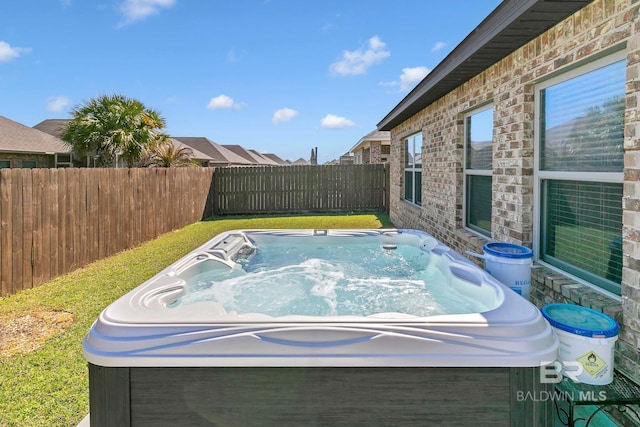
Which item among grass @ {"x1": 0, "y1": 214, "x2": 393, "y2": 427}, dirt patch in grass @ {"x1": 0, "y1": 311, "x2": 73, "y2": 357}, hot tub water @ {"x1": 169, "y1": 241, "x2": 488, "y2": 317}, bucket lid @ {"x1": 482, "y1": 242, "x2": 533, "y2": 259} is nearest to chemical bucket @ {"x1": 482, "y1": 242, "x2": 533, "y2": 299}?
bucket lid @ {"x1": 482, "y1": 242, "x2": 533, "y2": 259}

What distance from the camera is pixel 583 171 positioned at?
2.79m

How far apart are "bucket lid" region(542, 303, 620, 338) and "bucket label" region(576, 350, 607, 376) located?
0.10m

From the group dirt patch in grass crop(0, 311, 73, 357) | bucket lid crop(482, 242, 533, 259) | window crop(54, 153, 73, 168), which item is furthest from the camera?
window crop(54, 153, 73, 168)

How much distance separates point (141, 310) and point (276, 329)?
2.78ft

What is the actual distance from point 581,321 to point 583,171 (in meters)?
1.15

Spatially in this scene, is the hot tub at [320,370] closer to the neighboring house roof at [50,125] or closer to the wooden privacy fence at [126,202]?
the wooden privacy fence at [126,202]

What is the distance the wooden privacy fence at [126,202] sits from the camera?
16.8ft

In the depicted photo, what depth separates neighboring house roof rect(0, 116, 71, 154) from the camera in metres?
13.0

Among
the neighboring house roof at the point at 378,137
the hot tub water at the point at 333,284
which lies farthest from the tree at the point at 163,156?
the hot tub water at the point at 333,284

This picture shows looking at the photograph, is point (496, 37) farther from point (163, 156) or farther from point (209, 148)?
point (209, 148)

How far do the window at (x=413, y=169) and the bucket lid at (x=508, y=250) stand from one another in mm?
4618

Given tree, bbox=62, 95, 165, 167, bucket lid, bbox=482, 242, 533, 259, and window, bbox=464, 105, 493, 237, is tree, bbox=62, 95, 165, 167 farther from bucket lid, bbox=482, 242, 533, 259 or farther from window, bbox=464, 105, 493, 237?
bucket lid, bbox=482, 242, 533, 259

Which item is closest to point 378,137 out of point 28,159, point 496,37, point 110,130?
point 110,130

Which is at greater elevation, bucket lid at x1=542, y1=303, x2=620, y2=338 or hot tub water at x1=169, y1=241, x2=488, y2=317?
bucket lid at x1=542, y1=303, x2=620, y2=338
